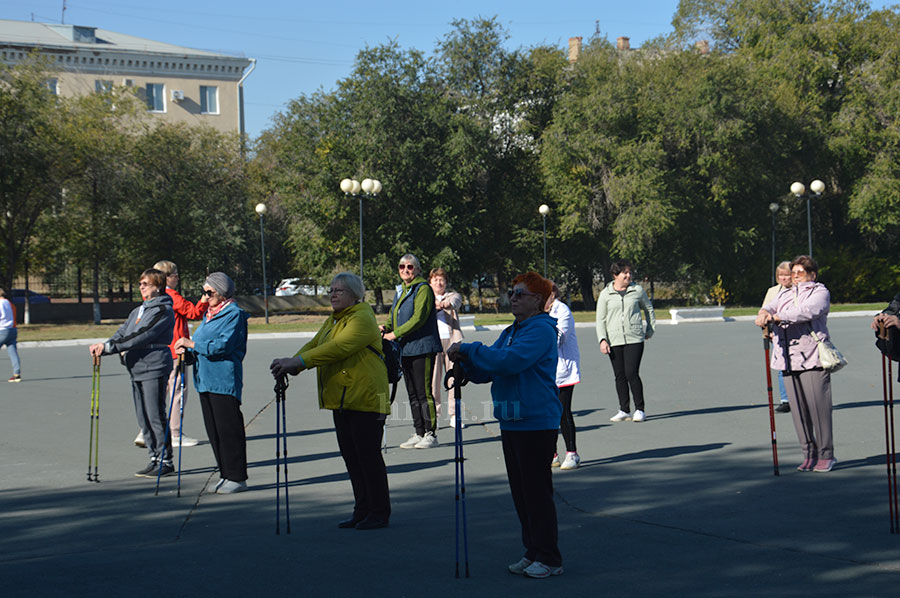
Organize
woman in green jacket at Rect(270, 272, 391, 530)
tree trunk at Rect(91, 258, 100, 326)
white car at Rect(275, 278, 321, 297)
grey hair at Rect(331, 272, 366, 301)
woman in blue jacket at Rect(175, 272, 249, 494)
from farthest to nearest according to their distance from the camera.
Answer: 1. white car at Rect(275, 278, 321, 297)
2. tree trunk at Rect(91, 258, 100, 326)
3. woman in blue jacket at Rect(175, 272, 249, 494)
4. grey hair at Rect(331, 272, 366, 301)
5. woman in green jacket at Rect(270, 272, 391, 530)

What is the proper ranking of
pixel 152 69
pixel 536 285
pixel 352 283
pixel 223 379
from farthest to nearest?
pixel 152 69 → pixel 223 379 → pixel 352 283 → pixel 536 285

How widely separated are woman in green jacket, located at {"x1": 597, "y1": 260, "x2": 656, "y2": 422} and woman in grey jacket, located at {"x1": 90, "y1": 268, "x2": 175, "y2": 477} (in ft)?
16.3

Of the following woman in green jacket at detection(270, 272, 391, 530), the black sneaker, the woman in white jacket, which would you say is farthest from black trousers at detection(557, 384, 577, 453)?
the black sneaker

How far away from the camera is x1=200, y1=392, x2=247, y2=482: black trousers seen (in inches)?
299

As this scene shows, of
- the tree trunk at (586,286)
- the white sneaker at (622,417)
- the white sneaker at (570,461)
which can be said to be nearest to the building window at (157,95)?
the tree trunk at (586,286)

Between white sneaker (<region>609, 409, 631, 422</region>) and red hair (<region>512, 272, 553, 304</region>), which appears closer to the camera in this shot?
red hair (<region>512, 272, 553, 304</region>)

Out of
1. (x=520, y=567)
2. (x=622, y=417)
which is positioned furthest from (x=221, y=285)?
(x=622, y=417)

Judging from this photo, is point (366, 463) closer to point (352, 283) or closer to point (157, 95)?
A: point (352, 283)

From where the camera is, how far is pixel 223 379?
7.57m

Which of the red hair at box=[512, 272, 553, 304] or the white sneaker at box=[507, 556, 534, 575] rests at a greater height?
Answer: the red hair at box=[512, 272, 553, 304]

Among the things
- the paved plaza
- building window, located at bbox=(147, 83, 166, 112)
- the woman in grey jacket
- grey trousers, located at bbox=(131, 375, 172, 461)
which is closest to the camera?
the paved plaza

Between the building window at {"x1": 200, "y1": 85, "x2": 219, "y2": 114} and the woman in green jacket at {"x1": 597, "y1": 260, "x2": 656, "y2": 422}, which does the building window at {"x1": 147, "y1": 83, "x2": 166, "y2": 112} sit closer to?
the building window at {"x1": 200, "y1": 85, "x2": 219, "y2": 114}

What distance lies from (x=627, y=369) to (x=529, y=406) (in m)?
6.01

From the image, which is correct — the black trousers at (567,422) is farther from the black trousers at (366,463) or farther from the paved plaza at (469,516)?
the black trousers at (366,463)
